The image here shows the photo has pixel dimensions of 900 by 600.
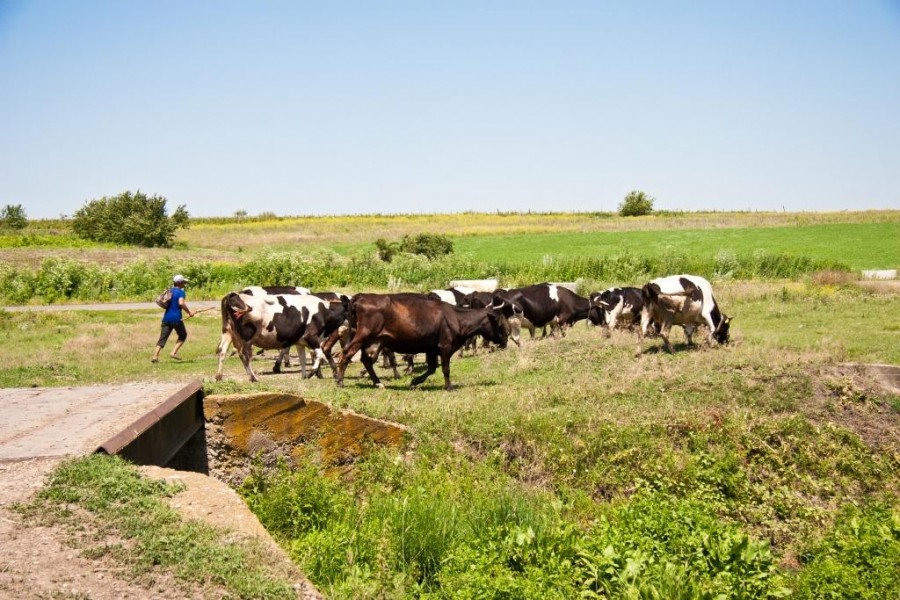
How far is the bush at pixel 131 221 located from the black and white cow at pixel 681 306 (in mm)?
54472

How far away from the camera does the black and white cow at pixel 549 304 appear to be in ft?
76.7

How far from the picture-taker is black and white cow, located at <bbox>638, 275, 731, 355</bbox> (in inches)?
747

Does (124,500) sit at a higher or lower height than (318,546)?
higher

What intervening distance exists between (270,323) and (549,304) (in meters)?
8.72

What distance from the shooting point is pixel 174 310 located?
2103 cm

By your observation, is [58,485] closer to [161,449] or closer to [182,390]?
[161,449]

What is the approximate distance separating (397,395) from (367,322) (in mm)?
2108

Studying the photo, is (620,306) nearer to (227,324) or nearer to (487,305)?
(487,305)

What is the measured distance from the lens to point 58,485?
6961 mm

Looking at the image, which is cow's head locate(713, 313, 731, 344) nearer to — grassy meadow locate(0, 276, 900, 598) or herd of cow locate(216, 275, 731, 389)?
herd of cow locate(216, 275, 731, 389)

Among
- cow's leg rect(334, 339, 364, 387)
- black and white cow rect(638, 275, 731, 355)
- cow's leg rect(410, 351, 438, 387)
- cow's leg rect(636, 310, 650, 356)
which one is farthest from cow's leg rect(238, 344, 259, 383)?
black and white cow rect(638, 275, 731, 355)

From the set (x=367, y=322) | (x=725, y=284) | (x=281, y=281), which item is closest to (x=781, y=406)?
(x=367, y=322)

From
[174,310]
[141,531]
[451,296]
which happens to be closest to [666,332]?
[451,296]

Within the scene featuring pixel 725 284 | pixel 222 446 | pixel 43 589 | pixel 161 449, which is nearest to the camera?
pixel 43 589
